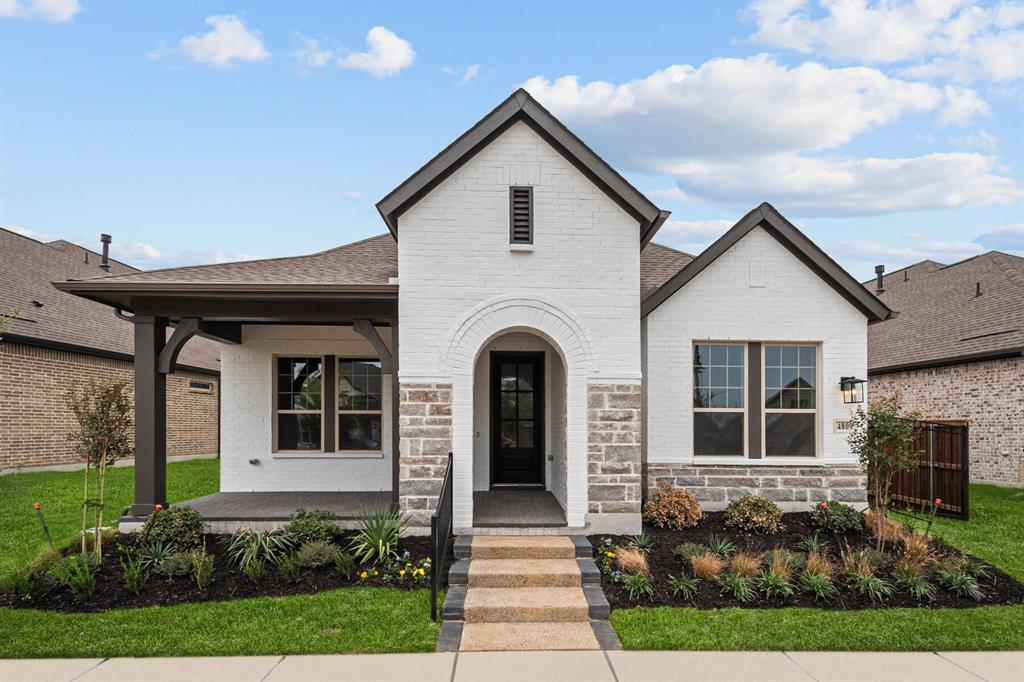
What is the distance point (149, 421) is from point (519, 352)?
18.3ft

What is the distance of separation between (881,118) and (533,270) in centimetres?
973

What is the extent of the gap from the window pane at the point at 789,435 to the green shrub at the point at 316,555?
6495 mm

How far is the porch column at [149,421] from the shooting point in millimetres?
8414

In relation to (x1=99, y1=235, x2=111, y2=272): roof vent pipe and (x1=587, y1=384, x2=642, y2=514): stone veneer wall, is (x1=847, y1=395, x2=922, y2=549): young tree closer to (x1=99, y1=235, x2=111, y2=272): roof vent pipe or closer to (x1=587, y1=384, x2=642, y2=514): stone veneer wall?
(x1=587, y1=384, x2=642, y2=514): stone veneer wall

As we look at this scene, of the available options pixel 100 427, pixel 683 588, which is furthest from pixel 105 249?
pixel 683 588

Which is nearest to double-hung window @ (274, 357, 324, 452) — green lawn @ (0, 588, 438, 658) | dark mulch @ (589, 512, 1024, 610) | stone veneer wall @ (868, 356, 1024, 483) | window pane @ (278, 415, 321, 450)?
window pane @ (278, 415, 321, 450)

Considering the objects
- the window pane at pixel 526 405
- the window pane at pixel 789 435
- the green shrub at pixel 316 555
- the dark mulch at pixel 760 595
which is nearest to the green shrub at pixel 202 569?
the green shrub at pixel 316 555

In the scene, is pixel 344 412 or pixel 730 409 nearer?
pixel 730 409

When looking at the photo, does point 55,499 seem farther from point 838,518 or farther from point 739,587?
point 838,518

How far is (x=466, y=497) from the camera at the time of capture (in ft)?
26.2

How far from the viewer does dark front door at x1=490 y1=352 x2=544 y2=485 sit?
10.4 m

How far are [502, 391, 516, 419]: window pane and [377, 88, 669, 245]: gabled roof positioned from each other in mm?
3688

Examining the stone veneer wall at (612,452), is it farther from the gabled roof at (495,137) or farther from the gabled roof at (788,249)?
the gabled roof at (495,137)

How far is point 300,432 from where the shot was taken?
428 inches
